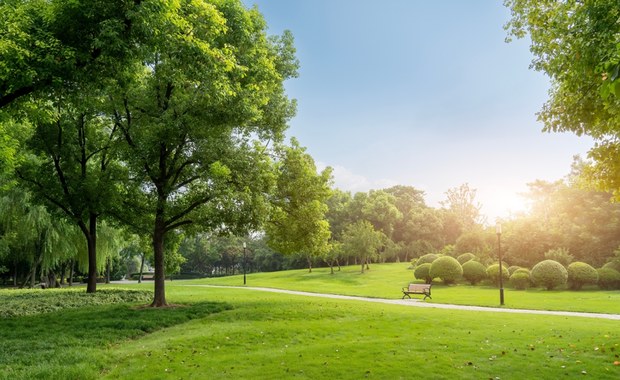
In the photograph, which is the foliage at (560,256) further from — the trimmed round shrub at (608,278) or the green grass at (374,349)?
the green grass at (374,349)

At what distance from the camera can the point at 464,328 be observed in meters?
12.2

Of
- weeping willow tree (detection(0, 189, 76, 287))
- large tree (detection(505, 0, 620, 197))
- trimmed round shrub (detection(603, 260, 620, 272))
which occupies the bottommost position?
trimmed round shrub (detection(603, 260, 620, 272))

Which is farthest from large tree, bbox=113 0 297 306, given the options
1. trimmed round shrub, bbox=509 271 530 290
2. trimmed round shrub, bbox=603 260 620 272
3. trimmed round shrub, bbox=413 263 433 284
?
trimmed round shrub, bbox=603 260 620 272

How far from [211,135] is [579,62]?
12.2 meters

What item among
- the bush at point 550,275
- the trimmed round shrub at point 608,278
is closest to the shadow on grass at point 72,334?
the bush at point 550,275

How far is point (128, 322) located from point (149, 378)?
236 inches

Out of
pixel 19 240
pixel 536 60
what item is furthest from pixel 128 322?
pixel 19 240

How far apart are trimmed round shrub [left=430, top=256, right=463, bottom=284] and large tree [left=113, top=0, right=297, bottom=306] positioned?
69.5 feet

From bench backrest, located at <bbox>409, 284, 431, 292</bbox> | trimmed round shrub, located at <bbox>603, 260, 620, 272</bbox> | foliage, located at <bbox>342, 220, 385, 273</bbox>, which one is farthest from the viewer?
foliage, located at <bbox>342, 220, 385, 273</bbox>

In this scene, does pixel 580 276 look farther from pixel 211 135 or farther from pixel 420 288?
pixel 211 135

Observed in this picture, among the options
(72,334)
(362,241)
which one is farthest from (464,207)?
(72,334)

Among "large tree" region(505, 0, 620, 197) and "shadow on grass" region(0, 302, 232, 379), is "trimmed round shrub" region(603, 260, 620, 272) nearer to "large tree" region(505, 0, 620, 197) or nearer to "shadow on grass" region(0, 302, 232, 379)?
"large tree" region(505, 0, 620, 197)

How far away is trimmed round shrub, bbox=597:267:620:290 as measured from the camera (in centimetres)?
2700

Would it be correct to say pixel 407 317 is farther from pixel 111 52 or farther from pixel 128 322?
pixel 111 52
